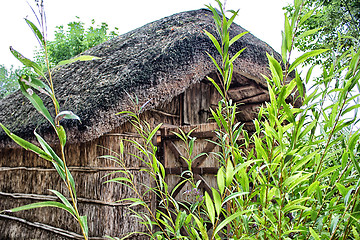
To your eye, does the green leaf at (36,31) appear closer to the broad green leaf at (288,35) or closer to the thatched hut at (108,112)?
the broad green leaf at (288,35)

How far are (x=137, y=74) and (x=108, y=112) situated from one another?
0.48m

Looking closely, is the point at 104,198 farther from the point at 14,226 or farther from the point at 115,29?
the point at 115,29

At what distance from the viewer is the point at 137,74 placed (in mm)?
2635

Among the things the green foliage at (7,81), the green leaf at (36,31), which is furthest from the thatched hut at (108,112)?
the green foliage at (7,81)

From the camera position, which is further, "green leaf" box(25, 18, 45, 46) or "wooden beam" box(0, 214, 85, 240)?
"wooden beam" box(0, 214, 85, 240)

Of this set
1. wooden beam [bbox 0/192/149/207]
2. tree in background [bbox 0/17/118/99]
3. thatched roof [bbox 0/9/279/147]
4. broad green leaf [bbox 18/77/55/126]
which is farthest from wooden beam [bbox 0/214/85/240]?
tree in background [bbox 0/17/118/99]

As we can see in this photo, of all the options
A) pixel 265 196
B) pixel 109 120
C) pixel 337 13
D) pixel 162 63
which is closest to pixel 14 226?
pixel 109 120

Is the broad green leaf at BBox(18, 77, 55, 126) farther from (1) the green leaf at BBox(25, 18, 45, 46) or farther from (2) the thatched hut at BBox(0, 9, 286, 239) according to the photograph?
(2) the thatched hut at BBox(0, 9, 286, 239)

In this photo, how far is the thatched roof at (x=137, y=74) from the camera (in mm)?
2484

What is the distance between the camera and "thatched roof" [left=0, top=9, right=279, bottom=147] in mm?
2484

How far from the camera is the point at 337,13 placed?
6.60 meters

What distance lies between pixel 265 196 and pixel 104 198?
2.34 metres

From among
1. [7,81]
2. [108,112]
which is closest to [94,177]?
[108,112]

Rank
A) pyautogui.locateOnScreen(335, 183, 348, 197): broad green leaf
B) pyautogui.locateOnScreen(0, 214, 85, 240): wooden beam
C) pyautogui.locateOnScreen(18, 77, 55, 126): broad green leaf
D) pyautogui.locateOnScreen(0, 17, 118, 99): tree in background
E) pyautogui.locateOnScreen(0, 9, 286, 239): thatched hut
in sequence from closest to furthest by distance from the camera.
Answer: pyautogui.locateOnScreen(18, 77, 55, 126): broad green leaf, pyautogui.locateOnScreen(335, 183, 348, 197): broad green leaf, pyautogui.locateOnScreen(0, 9, 286, 239): thatched hut, pyautogui.locateOnScreen(0, 214, 85, 240): wooden beam, pyautogui.locateOnScreen(0, 17, 118, 99): tree in background
